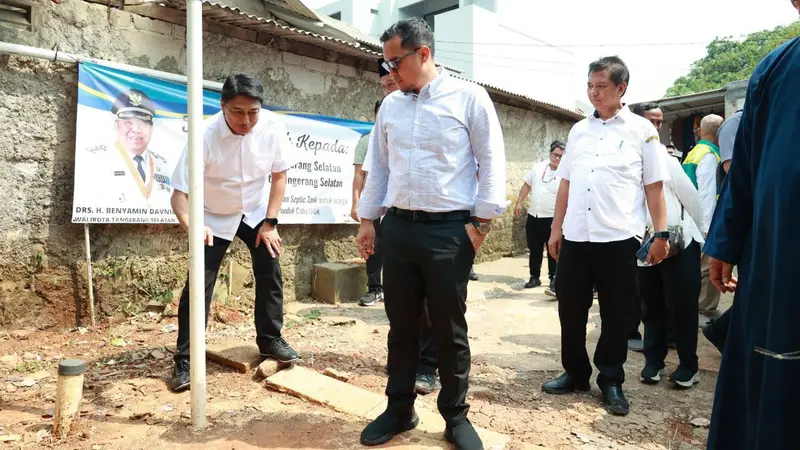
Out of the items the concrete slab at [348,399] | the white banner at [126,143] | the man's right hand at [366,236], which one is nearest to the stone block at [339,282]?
the white banner at [126,143]

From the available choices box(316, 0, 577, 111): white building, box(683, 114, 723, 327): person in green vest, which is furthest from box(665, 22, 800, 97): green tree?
box(683, 114, 723, 327): person in green vest

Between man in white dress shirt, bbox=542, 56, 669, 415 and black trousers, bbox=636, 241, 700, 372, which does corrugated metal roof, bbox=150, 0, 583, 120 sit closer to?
man in white dress shirt, bbox=542, 56, 669, 415

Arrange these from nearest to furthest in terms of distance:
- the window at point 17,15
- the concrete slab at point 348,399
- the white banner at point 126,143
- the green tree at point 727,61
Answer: the concrete slab at point 348,399, the window at point 17,15, the white banner at point 126,143, the green tree at point 727,61

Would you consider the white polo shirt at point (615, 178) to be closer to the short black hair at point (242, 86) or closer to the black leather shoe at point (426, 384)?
the black leather shoe at point (426, 384)

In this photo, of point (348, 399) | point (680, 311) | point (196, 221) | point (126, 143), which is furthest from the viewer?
point (126, 143)

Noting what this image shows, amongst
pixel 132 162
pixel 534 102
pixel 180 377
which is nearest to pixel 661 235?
pixel 180 377

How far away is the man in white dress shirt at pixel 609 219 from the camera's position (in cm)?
309

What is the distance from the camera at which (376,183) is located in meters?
2.74

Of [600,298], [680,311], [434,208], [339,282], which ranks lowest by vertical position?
[339,282]

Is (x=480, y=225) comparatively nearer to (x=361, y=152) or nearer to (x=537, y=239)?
(x=361, y=152)

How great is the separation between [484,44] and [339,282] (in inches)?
743

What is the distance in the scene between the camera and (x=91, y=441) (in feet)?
8.34

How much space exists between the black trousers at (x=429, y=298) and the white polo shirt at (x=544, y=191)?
14.6 feet

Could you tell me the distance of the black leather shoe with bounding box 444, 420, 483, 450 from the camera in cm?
238
